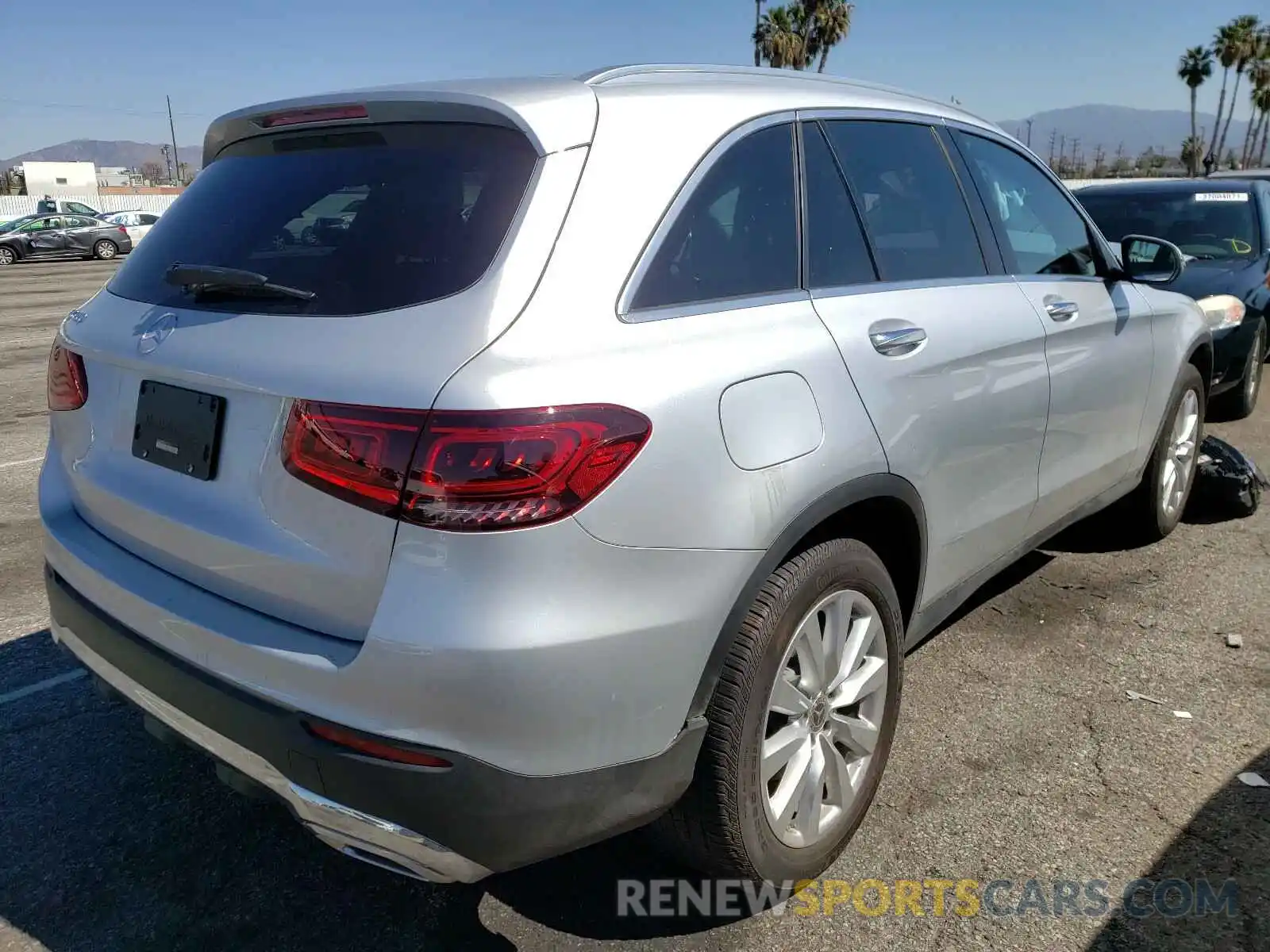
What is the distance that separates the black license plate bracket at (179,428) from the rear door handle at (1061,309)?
2.58 m

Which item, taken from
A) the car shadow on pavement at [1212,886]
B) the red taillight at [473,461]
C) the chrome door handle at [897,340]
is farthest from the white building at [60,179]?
the car shadow on pavement at [1212,886]

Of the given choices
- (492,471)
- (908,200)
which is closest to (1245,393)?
(908,200)

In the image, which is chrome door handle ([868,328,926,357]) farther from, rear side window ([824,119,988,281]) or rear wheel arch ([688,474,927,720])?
rear wheel arch ([688,474,927,720])

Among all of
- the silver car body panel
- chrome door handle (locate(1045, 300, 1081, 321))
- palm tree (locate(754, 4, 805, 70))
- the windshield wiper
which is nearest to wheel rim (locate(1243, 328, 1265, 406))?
chrome door handle (locate(1045, 300, 1081, 321))

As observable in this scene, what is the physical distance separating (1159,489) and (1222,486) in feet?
2.78

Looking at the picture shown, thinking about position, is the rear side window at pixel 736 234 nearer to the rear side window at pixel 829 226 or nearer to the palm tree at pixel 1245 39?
the rear side window at pixel 829 226

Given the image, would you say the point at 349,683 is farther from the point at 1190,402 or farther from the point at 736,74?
the point at 1190,402

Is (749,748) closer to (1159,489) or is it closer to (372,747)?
(372,747)

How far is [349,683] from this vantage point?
1.83 meters

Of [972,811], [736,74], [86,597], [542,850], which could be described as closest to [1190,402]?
[972,811]

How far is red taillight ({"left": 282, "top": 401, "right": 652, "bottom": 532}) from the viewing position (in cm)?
177

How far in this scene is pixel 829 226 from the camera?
263 centimetres

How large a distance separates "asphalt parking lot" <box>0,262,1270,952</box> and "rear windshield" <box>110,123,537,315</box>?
1.42 meters

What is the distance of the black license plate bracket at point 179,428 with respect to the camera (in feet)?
6.78
